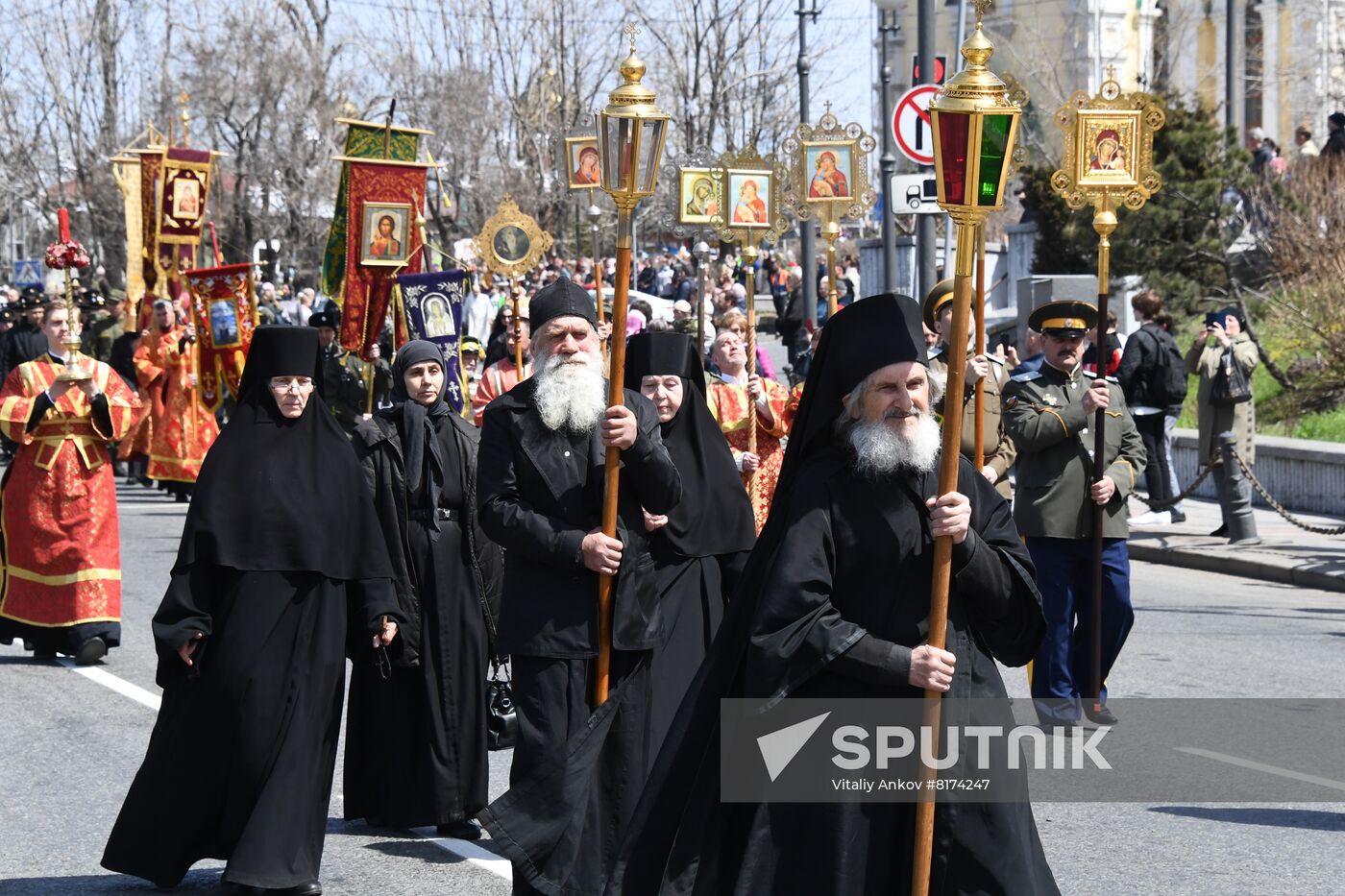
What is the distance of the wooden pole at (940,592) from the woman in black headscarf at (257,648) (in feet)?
8.46

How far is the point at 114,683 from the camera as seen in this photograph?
10.6m

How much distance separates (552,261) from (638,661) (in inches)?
1223

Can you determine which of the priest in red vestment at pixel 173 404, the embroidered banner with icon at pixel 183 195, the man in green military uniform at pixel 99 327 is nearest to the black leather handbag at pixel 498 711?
the priest in red vestment at pixel 173 404

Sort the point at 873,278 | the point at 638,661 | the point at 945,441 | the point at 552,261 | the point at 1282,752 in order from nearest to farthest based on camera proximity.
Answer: the point at 945,441 < the point at 638,661 < the point at 1282,752 < the point at 873,278 < the point at 552,261

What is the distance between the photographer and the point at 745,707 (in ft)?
15.5

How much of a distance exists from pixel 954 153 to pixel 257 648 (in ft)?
9.71

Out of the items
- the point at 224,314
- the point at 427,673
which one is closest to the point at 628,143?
the point at 427,673

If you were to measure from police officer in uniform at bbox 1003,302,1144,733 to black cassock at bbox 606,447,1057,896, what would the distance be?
169 inches

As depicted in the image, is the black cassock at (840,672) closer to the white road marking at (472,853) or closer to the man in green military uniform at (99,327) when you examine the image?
the white road marking at (472,853)

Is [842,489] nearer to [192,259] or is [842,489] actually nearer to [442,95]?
[192,259]

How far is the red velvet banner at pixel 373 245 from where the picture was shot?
14.9m

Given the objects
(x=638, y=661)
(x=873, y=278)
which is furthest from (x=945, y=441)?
(x=873, y=278)

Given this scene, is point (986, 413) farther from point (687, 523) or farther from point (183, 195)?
point (183, 195)

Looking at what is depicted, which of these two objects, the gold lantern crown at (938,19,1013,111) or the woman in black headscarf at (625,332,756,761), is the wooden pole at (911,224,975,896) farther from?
the woman in black headscarf at (625,332,756,761)
